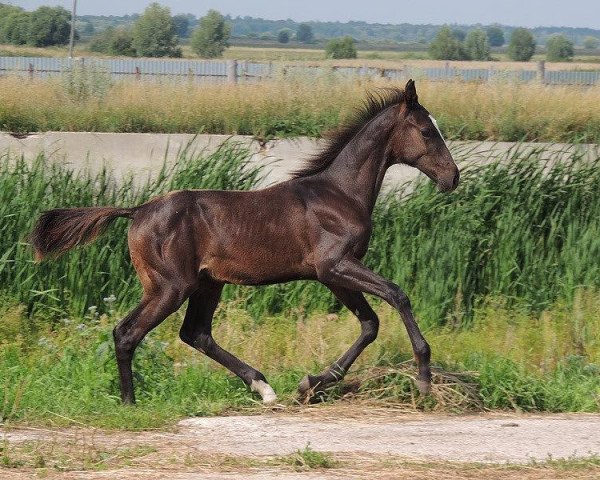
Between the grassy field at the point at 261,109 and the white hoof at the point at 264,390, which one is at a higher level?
the grassy field at the point at 261,109

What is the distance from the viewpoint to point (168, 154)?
1370cm

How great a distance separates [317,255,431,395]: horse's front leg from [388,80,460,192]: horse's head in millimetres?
971

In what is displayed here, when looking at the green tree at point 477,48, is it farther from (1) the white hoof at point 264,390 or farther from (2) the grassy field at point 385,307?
(1) the white hoof at point 264,390

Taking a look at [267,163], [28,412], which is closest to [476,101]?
[267,163]

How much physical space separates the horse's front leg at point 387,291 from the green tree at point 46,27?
61.1m

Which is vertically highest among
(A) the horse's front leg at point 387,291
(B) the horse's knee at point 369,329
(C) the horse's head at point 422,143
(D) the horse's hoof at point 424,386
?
(C) the horse's head at point 422,143

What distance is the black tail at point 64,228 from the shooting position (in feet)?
28.2

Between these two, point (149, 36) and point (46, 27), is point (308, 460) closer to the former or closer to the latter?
point (149, 36)

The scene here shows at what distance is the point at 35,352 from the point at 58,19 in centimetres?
6065

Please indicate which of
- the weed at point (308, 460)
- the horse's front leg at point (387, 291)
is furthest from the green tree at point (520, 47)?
the weed at point (308, 460)

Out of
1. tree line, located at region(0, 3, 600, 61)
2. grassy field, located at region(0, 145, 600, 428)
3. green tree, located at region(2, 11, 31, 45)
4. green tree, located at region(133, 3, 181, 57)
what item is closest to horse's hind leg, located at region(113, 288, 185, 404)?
grassy field, located at region(0, 145, 600, 428)

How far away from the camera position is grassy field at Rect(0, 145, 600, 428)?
28.0 ft

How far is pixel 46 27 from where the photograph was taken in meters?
67.0

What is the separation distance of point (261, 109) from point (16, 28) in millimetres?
56991
